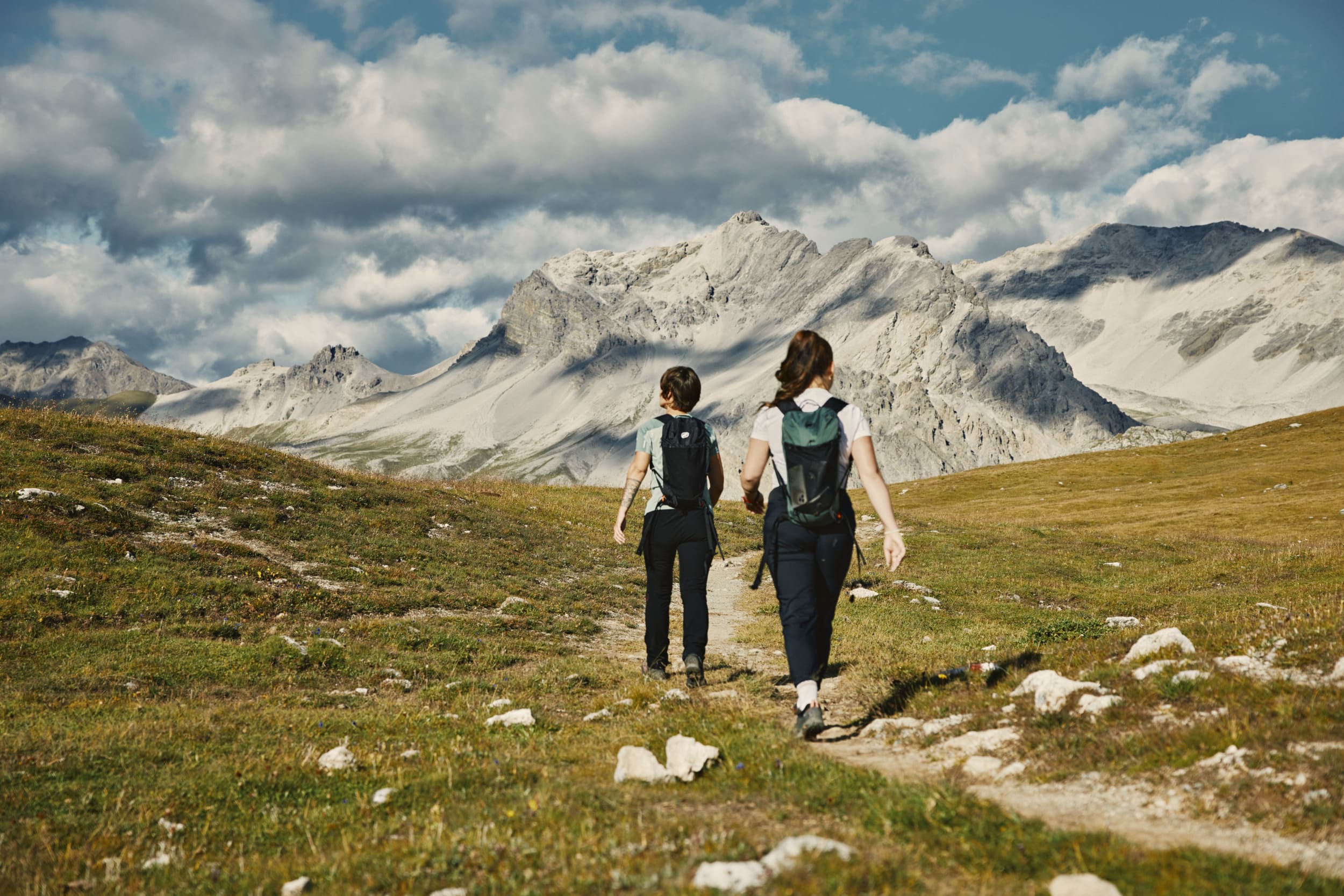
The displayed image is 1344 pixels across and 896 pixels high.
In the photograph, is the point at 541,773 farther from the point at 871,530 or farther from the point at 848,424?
the point at 871,530

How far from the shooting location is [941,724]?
8.27m

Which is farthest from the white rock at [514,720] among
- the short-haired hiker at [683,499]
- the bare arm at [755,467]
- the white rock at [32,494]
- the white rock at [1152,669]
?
the white rock at [32,494]

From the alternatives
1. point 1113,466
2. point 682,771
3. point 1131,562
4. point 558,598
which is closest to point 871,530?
point 1131,562

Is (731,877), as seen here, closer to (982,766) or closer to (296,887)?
(296,887)

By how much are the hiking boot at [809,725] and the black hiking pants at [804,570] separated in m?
0.36

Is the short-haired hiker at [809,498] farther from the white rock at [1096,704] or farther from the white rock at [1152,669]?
the white rock at [1152,669]

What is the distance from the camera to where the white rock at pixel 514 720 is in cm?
916

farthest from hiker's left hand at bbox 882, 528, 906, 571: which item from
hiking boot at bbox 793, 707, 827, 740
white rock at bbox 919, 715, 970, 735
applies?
white rock at bbox 919, 715, 970, 735

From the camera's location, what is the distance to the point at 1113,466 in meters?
79.8

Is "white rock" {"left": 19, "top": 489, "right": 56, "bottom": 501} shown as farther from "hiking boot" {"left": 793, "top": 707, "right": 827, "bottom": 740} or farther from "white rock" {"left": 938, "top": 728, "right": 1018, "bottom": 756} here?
"white rock" {"left": 938, "top": 728, "right": 1018, "bottom": 756}

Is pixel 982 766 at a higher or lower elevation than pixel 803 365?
lower

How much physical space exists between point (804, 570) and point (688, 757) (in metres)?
2.38

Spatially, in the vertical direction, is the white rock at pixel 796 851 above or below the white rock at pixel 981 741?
above

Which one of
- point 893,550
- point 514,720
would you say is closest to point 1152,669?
point 893,550
